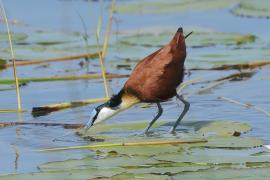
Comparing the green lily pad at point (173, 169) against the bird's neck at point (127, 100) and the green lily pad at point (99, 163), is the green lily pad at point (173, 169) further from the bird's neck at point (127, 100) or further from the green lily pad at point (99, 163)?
the bird's neck at point (127, 100)

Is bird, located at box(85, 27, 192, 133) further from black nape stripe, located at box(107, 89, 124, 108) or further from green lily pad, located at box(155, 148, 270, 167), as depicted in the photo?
green lily pad, located at box(155, 148, 270, 167)

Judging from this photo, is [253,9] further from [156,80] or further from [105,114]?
[105,114]

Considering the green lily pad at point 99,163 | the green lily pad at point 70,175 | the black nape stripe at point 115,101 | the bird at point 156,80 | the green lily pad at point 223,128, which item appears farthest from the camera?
the black nape stripe at point 115,101

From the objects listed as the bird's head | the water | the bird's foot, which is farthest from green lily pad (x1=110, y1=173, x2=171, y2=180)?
the bird's head

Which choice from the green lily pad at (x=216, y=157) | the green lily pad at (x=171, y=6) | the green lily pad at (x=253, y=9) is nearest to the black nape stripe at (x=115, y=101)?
the green lily pad at (x=216, y=157)

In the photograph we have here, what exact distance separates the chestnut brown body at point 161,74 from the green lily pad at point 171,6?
5852 millimetres

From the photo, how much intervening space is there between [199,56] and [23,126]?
306 centimetres

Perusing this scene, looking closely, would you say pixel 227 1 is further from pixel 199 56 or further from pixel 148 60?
pixel 148 60

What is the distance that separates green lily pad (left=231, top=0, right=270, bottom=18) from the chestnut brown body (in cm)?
490

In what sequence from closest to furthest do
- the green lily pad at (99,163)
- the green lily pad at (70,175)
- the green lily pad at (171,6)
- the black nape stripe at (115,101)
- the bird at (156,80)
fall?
1. the green lily pad at (70,175)
2. the green lily pad at (99,163)
3. the bird at (156,80)
4. the black nape stripe at (115,101)
5. the green lily pad at (171,6)

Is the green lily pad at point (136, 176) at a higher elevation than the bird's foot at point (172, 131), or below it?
higher

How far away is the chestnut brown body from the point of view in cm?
691

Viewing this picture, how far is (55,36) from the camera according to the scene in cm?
1131

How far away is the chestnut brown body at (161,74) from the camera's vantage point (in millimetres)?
6910
